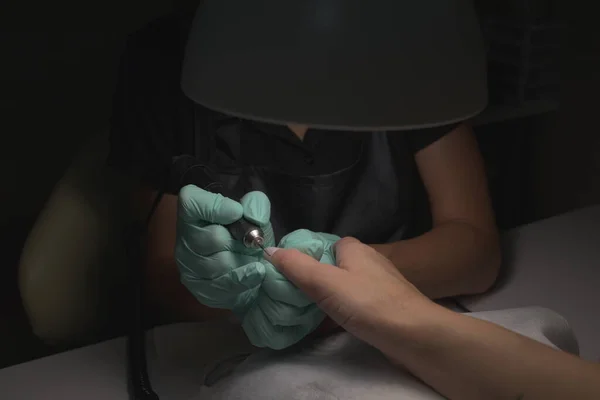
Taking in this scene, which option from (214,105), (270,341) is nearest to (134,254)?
(270,341)

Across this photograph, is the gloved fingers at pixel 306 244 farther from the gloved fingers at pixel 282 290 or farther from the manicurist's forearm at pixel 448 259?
the manicurist's forearm at pixel 448 259

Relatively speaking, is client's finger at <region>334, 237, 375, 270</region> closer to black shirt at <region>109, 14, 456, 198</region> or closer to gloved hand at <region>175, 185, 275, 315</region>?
gloved hand at <region>175, 185, 275, 315</region>

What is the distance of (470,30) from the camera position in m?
0.50

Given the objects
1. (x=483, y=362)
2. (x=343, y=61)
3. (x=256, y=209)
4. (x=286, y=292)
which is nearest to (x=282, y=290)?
(x=286, y=292)

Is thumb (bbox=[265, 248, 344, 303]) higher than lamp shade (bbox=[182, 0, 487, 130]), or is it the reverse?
lamp shade (bbox=[182, 0, 487, 130])

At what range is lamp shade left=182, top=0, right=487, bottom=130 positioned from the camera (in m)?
0.44

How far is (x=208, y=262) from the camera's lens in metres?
0.79

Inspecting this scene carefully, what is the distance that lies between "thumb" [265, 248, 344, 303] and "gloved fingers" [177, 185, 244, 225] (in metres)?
0.07

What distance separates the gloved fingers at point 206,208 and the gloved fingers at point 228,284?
0.07 m

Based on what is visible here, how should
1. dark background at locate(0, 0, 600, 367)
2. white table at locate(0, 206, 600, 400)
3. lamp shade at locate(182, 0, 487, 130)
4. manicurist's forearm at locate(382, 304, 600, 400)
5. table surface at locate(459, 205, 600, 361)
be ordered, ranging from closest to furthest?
lamp shade at locate(182, 0, 487, 130)
manicurist's forearm at locate(382, 304, 600, 400)
white table at locate(0, 206, 600, 400)
table surface at locate(459, 205, 600, 361)
dark background at locate(0, 0, 600, 367)

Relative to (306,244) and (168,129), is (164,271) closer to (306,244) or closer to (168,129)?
(168,129)

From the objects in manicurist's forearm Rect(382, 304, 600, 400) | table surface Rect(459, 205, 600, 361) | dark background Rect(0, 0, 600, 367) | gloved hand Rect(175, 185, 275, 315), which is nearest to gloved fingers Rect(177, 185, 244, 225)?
gloved hand Rect(175, 185, 275, 315)

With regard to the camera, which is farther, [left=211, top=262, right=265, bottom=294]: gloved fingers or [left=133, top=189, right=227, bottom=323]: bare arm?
[left=133, top=189, right=227, bottom=323]: bare arm

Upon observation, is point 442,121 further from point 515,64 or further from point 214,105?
point 515,64
